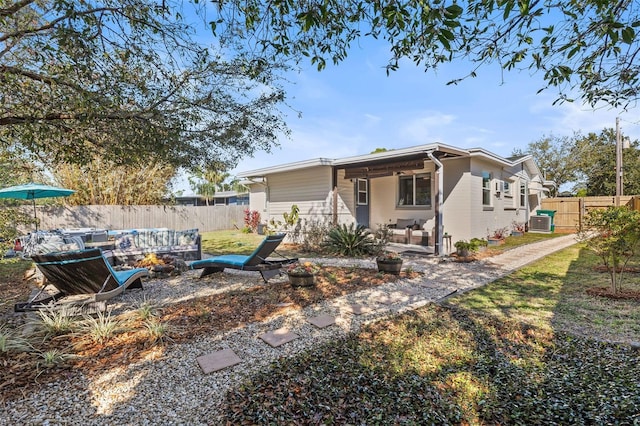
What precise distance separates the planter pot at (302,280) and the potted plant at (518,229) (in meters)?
12.1

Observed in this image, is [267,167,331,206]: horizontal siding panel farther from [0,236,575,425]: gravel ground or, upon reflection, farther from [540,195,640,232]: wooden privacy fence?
[540,195,640,232]: wooden privacy fence

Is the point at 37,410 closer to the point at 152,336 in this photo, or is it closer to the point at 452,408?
the point at 152,336

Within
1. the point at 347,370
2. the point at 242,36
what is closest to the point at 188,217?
the point at 242,36

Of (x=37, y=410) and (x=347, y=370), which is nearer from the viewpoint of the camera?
(x=37, y=410)

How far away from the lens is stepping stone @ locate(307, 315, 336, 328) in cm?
386

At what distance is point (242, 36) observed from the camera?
152 inches

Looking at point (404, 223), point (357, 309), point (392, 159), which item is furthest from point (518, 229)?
point (357, 309)

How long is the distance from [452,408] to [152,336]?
3118mm

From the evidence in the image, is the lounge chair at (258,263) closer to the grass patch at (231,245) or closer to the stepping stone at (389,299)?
the stepping stone at (389,299)

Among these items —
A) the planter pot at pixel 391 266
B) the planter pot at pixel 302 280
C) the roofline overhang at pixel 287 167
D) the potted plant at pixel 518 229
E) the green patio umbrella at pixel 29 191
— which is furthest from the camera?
the potted plant at pixel 518 229

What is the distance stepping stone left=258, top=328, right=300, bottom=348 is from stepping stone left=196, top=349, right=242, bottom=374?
0.43m

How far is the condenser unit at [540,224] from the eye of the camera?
15350mm

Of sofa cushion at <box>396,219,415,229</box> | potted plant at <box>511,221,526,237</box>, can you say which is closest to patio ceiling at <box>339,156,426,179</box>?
sofa cushion at <box>396,219,415,229</box>

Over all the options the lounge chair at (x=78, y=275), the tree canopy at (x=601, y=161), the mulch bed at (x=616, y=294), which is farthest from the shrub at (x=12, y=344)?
the tree canopy at (x=601, y=161)
